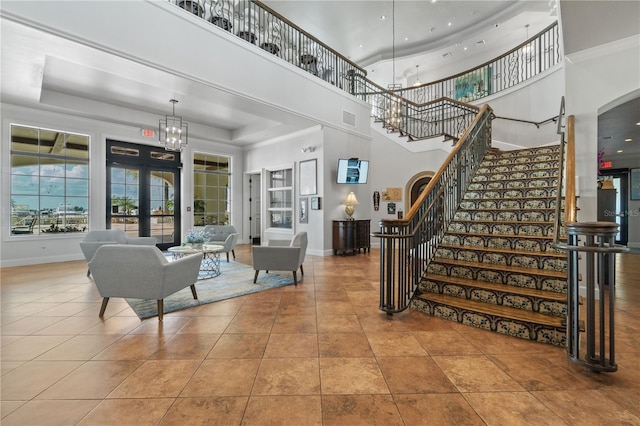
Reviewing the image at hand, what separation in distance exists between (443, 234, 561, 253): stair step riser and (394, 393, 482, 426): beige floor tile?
7.98 ft

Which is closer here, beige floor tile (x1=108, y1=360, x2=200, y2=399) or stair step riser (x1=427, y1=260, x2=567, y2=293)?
beige floor tile (x1=108, y1=360, x2=200, y2=399)

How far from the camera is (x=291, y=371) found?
216 centimetres

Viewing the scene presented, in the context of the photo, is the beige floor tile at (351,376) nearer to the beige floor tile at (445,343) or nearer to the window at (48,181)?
the beige floor tile at (445,343)

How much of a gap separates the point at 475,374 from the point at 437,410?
580 millimetres

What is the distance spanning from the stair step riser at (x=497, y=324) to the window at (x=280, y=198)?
5.40 meters

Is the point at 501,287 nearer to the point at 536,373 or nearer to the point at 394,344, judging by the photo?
the point at 536,373

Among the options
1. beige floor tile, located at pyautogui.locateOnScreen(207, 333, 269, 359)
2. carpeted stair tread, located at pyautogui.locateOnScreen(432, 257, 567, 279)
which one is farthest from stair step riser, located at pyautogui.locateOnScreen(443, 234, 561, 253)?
beige floor tile, located at pyautogui.locateOnScreen(207, 333, 269, 359)

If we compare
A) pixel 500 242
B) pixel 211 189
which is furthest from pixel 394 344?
pixel 211 189

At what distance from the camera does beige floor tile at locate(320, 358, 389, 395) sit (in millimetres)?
1940

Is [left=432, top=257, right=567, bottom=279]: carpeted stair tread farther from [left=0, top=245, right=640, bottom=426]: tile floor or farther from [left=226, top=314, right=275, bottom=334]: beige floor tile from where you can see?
[left=226, top=314, right=275, bottom=334]: beige floor tile

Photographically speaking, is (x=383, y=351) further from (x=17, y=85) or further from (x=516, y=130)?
(x=516, y=130)

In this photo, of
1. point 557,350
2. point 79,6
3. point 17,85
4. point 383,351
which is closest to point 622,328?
point 557,350

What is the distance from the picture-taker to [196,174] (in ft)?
29.2

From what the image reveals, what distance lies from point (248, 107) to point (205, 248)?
114 inches
